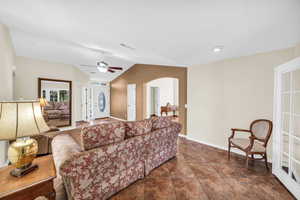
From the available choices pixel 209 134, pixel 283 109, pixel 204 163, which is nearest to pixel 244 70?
pixel 283 109

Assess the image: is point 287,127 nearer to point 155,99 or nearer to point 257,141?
point 257,141

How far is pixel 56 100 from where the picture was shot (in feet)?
15.8

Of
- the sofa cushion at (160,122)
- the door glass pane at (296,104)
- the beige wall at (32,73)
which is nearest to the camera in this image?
the door glass pane at (296,104)

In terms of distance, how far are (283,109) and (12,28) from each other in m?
5.06

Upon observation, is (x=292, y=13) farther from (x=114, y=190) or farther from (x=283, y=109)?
(x=114, y=190)

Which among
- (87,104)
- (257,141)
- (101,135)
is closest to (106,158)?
(101,135)

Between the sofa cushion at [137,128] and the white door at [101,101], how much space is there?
239 inches

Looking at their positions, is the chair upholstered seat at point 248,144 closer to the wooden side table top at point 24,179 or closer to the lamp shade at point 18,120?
the wooden side table top at point 24,179

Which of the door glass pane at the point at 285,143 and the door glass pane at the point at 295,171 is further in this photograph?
the door glass pane at the point at 285,143

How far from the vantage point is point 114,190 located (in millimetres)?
1812

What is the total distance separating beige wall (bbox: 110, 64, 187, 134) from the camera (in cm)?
449

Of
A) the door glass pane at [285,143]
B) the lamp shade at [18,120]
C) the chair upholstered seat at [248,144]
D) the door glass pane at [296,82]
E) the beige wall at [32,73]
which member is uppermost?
the beige wall at [32,73]

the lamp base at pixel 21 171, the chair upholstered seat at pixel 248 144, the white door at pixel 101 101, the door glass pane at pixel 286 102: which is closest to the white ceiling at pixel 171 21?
the door glass pane at pixel 286 102

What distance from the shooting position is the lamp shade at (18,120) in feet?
3.29
